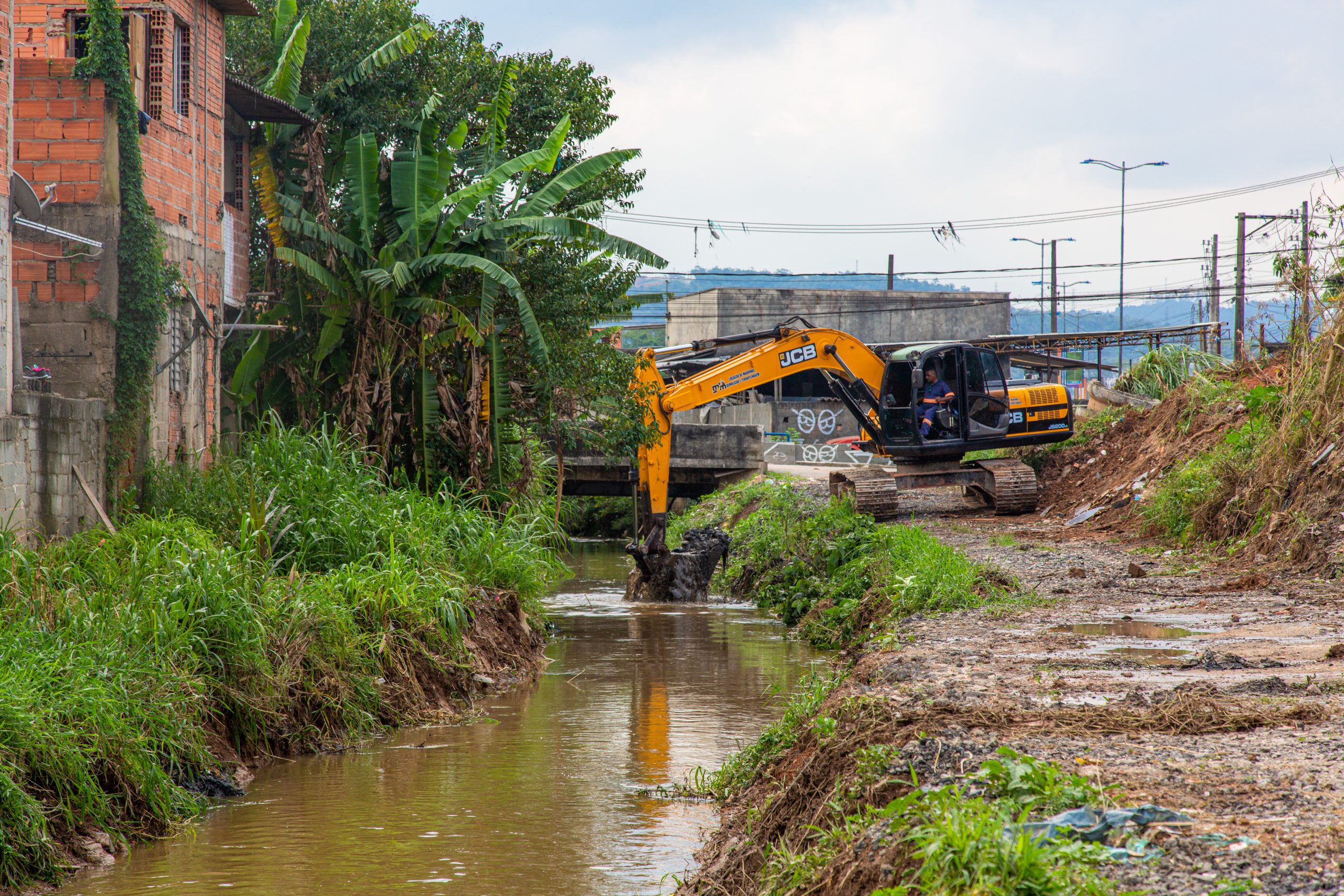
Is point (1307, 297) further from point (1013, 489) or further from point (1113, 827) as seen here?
point (1113, 827)

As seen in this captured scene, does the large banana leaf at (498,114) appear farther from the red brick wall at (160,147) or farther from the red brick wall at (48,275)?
the red brick wall at (48,275)

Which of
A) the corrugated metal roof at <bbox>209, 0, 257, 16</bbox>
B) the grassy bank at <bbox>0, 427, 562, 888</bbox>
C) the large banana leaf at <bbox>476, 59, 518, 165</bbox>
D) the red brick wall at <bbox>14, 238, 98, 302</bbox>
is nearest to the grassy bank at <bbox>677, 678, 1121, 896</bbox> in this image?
the grassy bank at <bbox>0, 427, 562, 888</bbox>

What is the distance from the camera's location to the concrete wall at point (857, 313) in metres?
50.4

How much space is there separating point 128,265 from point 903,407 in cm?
1259

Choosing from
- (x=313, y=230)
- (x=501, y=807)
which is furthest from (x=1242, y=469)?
(x=313, y=230)

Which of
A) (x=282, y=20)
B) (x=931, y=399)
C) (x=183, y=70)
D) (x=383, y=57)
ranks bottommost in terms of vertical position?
(x=931, y=399)

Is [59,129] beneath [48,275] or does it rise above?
above

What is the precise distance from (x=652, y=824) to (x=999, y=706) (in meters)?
2.15

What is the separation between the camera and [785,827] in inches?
217

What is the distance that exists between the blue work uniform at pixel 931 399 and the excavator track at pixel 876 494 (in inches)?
41.8

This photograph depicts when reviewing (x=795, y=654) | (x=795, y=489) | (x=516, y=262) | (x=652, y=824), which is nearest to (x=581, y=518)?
(x=795, y=489)

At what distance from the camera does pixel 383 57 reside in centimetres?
1778

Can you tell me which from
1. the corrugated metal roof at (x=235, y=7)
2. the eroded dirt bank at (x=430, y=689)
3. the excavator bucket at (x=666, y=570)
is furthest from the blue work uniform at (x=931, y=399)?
the corrugated metal roof at (x=235, y=7)

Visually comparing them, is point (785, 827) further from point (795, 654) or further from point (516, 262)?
point (516, 262)
